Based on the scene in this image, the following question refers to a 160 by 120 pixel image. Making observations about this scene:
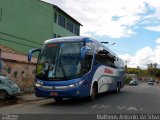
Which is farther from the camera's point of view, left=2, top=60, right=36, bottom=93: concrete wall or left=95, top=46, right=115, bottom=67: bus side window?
left=2, top=60, right=36, bottom=93: concrete wall

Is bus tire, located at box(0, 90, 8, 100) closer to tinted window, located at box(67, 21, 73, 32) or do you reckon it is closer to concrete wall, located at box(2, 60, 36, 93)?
concrete wall, located at box(2, 60, 36, 93)

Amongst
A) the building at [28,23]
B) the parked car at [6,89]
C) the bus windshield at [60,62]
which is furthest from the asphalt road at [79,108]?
the building at [28,23]

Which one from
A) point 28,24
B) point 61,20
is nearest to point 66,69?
point 28,24

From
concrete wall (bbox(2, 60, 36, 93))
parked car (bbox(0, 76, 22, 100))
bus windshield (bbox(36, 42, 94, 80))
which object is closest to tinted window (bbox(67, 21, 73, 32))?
concrete wall (bbox(2, 60, 36, 93))

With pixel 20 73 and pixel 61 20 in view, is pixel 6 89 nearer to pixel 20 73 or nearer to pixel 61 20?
pixel 20 73

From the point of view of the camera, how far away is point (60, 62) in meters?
17.3

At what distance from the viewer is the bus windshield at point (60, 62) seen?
17.1 m

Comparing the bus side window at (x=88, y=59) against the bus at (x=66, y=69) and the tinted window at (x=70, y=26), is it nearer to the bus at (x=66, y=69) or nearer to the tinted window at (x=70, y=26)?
the bus at (x=66, y=69)

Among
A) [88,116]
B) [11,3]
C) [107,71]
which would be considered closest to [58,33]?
[11,3]

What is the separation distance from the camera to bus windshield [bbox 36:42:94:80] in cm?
1712

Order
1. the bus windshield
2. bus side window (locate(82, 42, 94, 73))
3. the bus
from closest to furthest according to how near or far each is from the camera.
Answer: the bus
the bus windshield
bus side window (locate(82, 42, 94, 73))

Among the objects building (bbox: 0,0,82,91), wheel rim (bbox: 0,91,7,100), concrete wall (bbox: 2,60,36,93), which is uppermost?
building (bbox: 0,0,82,91)

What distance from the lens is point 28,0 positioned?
42.1 m

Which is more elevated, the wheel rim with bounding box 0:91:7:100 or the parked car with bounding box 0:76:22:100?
the parked car with bounding box 0:76:22:100
